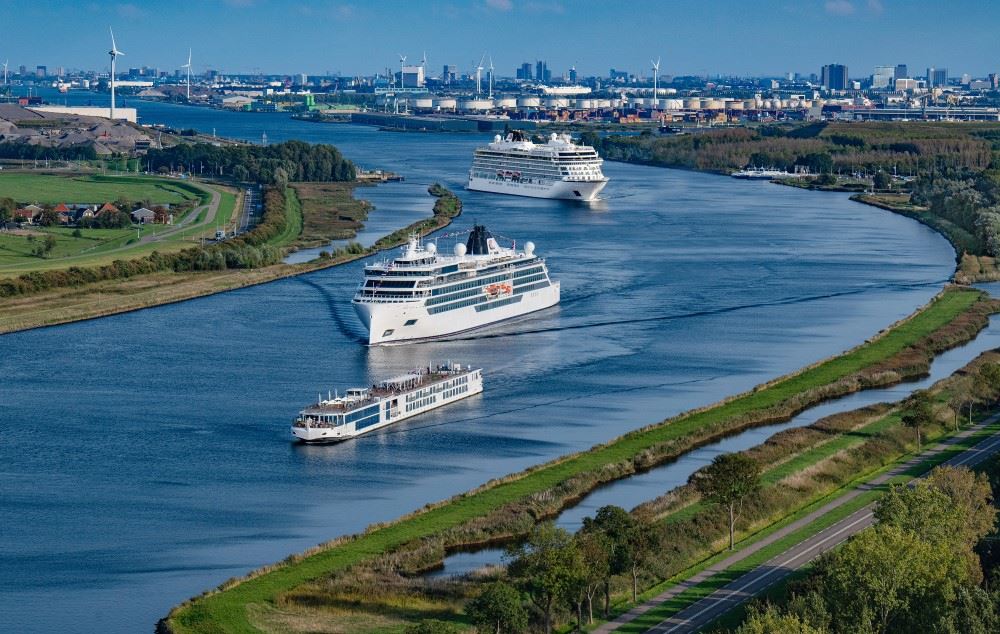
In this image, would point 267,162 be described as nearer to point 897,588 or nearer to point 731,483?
point 731,483

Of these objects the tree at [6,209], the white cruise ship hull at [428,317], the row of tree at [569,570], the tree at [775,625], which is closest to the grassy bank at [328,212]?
the tree at [6,209]

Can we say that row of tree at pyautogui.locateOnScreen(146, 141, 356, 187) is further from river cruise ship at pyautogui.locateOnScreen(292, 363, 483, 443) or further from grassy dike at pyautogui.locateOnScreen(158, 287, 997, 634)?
river cruise ship at pyautogui.locateOnScreen(292, 363, 483, 443)

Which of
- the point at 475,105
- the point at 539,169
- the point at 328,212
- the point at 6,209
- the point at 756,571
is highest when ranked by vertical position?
the point at 475,105

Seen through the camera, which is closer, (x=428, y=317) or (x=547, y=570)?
(x=547, y=570)

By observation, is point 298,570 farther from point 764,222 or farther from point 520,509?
point 764,222

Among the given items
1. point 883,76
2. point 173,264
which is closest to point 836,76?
point 883,76

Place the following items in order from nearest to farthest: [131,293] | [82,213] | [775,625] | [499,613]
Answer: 1. [775,625]
2. [499,613]
3. [131,293]
4. [82,213]

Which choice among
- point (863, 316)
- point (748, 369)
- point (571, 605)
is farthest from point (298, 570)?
point (863, 316)

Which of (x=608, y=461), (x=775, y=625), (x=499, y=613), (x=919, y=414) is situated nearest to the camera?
(x=775, y=625)
